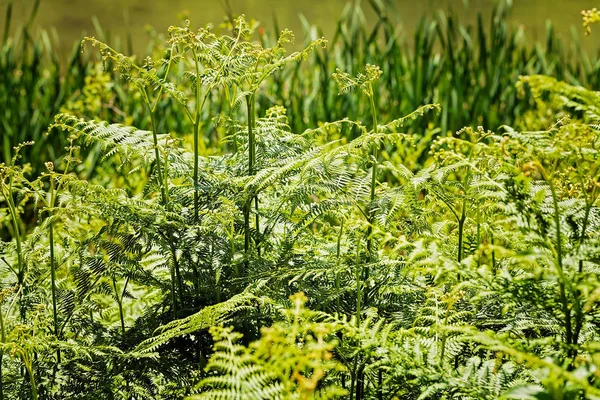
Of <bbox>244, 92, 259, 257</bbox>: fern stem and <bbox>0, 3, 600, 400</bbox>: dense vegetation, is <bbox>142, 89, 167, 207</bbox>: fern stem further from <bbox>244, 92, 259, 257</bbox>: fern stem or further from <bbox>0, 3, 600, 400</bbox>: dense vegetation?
<bbox>244, 92, 259, 257</bbox>: fern stem

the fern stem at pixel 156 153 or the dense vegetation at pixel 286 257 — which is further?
the fern stem at pixel 156 153

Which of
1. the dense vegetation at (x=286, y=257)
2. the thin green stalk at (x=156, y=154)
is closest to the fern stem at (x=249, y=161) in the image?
the dense vegetation at (x=286, y=257)

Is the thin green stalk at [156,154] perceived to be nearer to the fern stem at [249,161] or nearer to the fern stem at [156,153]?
the fern stem at [156,153]

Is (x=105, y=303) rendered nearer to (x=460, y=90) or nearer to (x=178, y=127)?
(x=178, y=127)

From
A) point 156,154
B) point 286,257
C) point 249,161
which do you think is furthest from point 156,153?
point 286,257

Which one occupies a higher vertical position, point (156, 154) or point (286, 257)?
point (156, 154)

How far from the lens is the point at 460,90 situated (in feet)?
15.0

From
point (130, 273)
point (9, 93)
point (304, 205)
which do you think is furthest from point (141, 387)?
point (9, 93)

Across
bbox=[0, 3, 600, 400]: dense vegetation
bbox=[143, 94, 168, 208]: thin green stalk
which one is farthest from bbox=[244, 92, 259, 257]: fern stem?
bbox=[143, 94, 168, 208]: thin green stalk

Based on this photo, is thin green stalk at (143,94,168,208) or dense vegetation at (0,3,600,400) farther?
thin green stalk at (143,94,168,208)

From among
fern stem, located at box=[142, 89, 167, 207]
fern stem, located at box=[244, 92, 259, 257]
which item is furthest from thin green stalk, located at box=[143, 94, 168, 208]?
fern stem, located at box=[244, 92, 259, 257]

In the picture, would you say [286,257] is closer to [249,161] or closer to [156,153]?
[249,161]

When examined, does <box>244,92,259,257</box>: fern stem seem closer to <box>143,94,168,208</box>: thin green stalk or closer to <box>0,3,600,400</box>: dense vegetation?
<box>0,3,600,400</box>: dense vegetation

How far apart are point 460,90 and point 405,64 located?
0.78m
